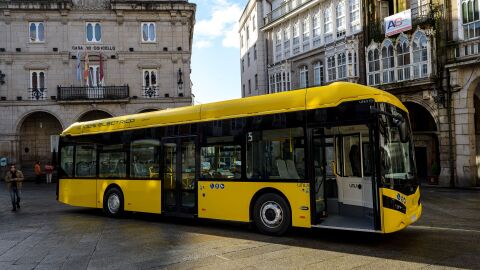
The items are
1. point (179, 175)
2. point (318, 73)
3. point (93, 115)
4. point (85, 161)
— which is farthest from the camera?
point (93, 115)

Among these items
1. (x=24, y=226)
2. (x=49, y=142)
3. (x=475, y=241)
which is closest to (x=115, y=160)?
(x=24, y=226)

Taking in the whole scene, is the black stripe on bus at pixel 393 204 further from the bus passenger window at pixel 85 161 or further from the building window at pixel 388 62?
the building window at pixel 388 62

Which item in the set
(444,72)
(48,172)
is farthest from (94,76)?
(444,72)

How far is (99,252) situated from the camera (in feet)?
27.8

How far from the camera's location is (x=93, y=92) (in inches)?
1259

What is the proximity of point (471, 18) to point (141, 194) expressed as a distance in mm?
18019

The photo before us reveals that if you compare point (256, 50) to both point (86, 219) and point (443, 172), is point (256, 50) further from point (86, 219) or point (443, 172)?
point (86, 219)

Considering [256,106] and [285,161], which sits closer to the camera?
[285,161]

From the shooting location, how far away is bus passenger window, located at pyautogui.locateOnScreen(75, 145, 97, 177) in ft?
46.4

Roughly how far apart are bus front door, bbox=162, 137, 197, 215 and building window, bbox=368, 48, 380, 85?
697 inches

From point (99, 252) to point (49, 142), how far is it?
89.4 feet

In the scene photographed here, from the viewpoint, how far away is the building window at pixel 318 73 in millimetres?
30609

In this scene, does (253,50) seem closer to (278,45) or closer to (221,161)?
(278,45)

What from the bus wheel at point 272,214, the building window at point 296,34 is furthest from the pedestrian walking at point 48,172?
the bus wheel at point 272,214
